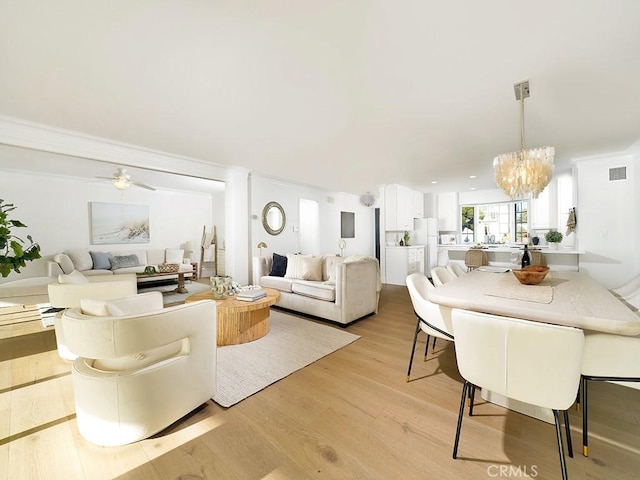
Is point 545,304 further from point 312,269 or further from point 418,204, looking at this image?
point 418,204

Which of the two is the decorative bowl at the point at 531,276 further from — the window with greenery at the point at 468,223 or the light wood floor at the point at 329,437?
the window with greenery at the point at 468,223

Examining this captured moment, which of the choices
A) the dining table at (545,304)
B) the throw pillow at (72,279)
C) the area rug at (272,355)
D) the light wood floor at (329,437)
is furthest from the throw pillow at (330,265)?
the throw pillow at (72,279)

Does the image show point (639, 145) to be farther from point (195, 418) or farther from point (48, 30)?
point (48, 30)

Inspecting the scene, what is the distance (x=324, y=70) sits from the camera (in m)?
1.89

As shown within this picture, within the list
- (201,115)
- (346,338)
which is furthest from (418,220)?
(201,115)

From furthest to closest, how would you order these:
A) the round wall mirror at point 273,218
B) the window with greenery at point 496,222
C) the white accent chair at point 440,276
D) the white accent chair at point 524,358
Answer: the window with greenery at point 496,222 → the round wall mirror at point 273,218 → the white accent chair at point 440,276 → the white accent chair at point 524,358

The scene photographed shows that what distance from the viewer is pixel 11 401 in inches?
73.6

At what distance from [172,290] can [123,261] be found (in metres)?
1.46

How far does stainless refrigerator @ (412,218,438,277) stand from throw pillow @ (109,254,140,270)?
7228 mm

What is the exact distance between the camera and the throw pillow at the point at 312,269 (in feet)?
13.7

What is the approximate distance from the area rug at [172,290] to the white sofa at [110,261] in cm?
21

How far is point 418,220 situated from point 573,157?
3521 millimetres

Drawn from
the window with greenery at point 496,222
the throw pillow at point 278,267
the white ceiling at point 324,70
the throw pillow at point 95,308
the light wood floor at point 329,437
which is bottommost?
the light wood floor at point 329,437

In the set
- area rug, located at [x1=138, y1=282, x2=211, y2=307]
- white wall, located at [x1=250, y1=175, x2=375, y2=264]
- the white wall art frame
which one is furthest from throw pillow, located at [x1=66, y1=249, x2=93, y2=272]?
white wall, located at [x1=250, y1=175, x2=375, y2=264]
